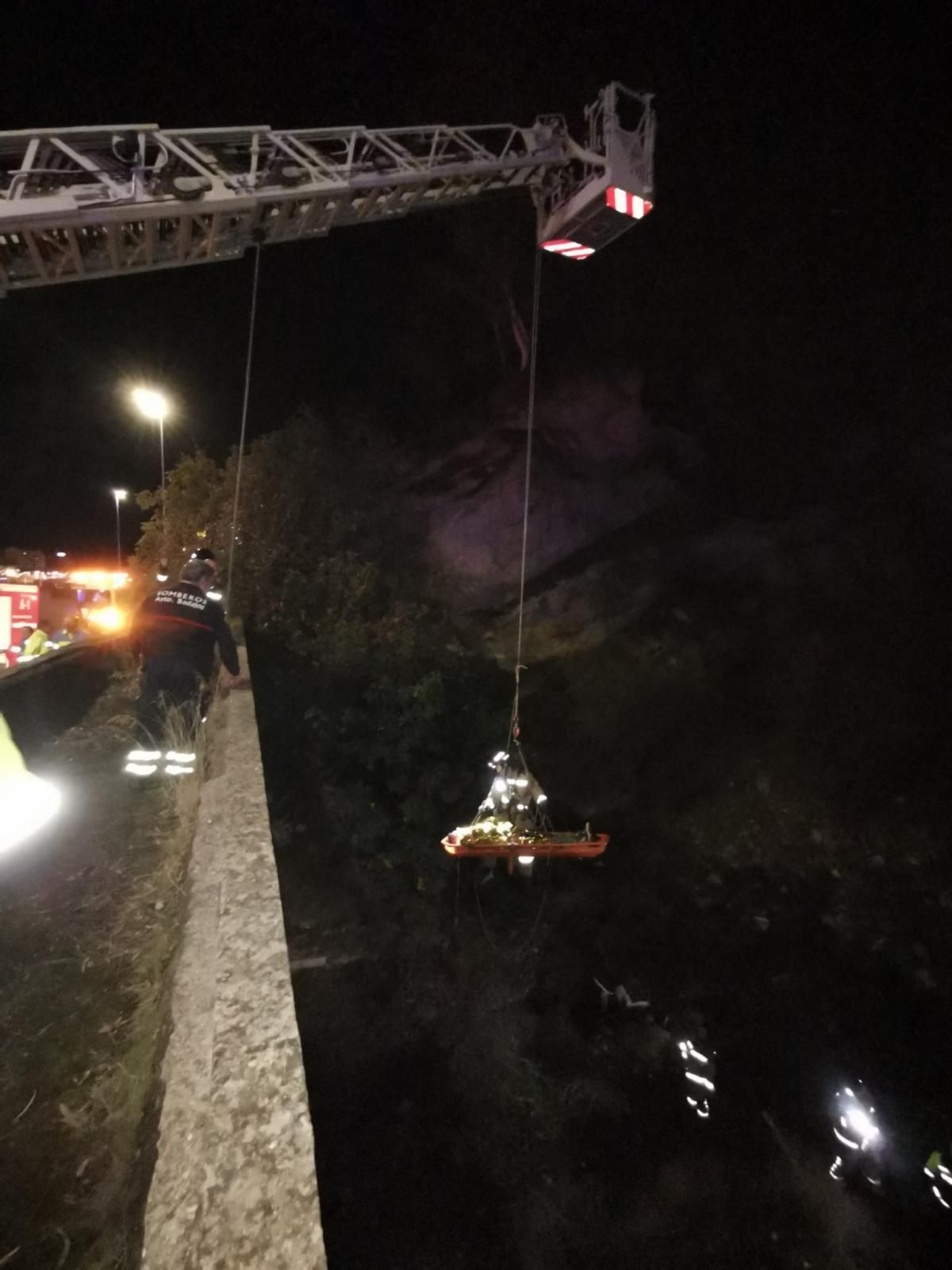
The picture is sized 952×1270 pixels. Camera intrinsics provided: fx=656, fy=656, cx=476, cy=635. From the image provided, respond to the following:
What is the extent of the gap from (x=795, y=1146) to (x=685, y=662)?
7.17 meters

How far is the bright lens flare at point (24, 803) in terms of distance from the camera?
5.37ft

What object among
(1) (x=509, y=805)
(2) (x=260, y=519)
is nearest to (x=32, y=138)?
(1) (x=509, y=805)

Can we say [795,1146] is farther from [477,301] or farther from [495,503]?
[477,301]

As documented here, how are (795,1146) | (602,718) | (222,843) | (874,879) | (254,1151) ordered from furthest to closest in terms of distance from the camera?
(602,718)
(874,879)
(795,1146)
(222,843)
(254,1151)

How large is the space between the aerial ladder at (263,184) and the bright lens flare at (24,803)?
3.65m

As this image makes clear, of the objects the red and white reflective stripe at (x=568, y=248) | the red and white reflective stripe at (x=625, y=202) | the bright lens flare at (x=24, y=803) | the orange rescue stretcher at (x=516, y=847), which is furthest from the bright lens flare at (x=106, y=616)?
the bright lens flare at (x=24, y=803)

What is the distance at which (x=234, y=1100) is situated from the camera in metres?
1.92

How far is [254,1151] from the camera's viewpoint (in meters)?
1.81

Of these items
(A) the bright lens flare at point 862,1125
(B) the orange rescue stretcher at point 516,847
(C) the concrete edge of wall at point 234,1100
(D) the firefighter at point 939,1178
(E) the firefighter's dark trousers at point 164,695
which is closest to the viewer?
(C) the concrete edge of wall at point 234,1100

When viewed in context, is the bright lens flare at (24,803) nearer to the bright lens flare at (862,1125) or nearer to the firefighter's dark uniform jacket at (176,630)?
the firefighter's dark uniform jacket at (176,630)

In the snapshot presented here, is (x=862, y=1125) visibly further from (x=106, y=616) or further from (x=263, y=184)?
(x=106, y=616)

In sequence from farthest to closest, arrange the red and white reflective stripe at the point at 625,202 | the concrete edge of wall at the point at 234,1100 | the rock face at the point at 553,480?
the rock face at the point at 553,480
the red and white reflective stripe at the point at 625,202
the concrete edge of wall at the point at 234,1100

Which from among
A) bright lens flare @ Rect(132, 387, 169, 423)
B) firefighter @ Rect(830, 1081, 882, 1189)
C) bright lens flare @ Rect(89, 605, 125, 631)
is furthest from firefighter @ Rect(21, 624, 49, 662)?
firefighter @ Rect(830, 1081, 882, 1189)

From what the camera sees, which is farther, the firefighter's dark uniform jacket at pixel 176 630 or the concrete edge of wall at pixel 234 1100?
the firefighter's dark uniform jacket at pixel 176 630
